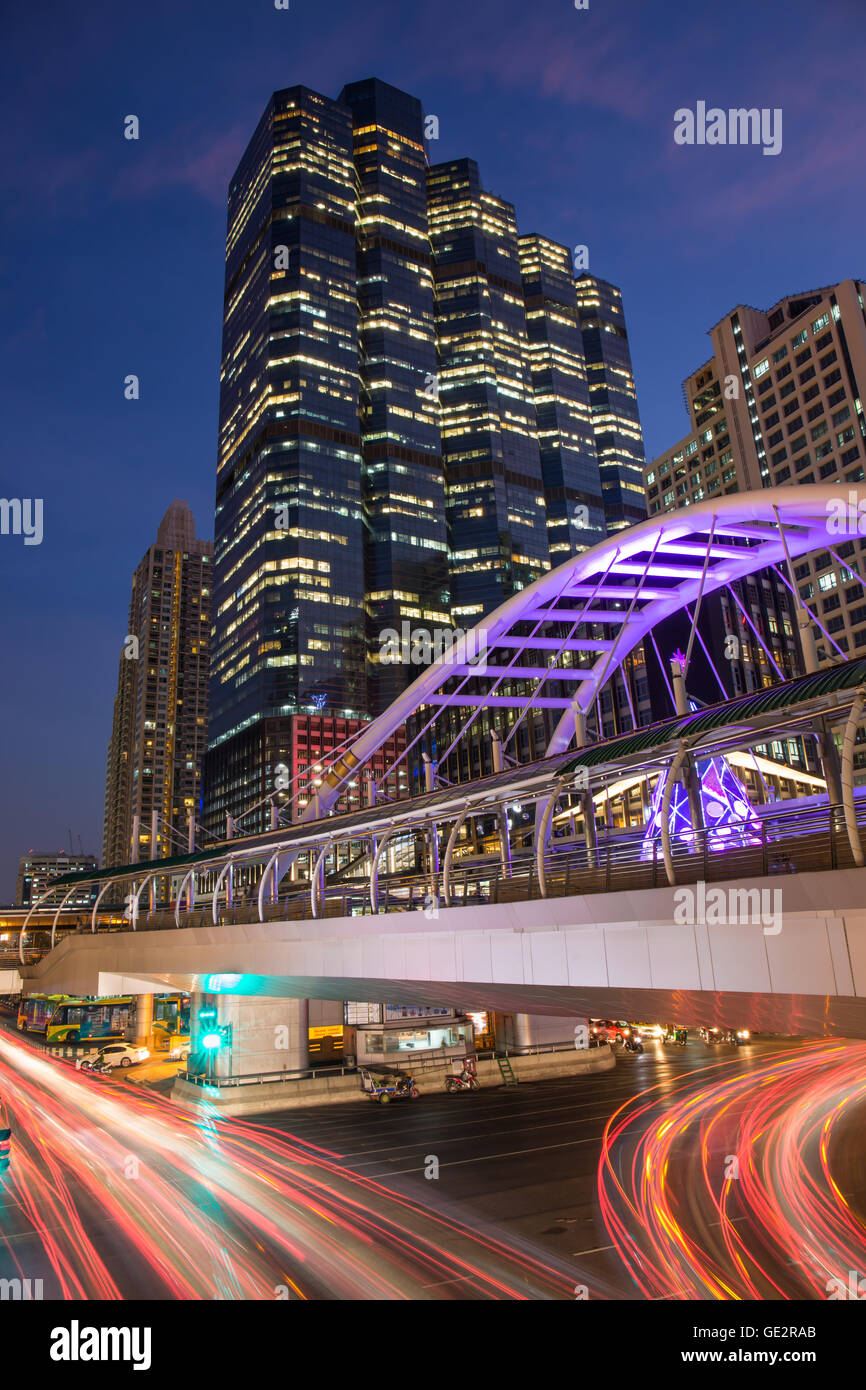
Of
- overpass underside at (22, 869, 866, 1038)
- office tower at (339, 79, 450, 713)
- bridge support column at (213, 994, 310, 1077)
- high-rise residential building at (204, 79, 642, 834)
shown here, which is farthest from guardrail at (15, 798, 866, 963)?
office tower at (339, 79, 450, 713)

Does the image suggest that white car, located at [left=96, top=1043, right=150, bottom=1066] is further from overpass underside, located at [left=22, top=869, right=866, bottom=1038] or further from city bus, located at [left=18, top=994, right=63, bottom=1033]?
overpass underside, located at [left=22, top=869, right=866, bottom=1038]

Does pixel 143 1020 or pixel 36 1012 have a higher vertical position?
pixel 143 1020

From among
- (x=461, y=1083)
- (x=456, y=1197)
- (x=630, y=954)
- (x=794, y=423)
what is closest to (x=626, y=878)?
(x=630, y=954)

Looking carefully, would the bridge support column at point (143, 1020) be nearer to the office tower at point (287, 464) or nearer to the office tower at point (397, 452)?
the office tower at point (287, 464)

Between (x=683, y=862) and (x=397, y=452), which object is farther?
(x=397, y=452)

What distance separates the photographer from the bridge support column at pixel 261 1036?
1512 inches

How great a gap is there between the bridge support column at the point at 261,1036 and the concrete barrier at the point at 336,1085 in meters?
1.01

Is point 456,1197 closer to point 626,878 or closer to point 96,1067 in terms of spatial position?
point 626,878

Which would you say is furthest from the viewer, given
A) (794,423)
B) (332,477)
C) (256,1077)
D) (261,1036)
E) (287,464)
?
(332,477)

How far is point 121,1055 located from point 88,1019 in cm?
2304

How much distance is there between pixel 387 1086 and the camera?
3988 centimetres

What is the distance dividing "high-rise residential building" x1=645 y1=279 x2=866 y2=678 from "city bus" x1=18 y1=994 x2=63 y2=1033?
7480 cm

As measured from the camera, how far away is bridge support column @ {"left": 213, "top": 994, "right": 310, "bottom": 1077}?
126 ft
